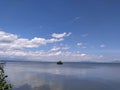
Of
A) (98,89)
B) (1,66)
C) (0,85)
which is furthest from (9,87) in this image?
(98,89)

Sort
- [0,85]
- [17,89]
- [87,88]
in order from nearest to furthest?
[0,85] < [17,89] < [87,88]

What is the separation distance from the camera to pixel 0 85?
9.59 meters

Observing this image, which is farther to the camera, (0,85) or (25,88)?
(25,88)

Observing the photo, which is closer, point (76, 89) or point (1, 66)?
point (1, 66)

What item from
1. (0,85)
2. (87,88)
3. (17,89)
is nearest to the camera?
(0,85)

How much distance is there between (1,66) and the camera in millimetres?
10203

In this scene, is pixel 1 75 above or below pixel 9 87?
above

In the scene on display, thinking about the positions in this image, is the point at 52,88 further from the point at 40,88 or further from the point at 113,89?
the point at 113,89

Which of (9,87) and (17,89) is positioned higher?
(9,87)

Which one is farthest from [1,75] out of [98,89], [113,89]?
[113,89]

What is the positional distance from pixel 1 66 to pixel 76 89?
28.6m

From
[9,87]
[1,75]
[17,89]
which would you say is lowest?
[17,89]

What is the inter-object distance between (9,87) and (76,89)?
2839 cm

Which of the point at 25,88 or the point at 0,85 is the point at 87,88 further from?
the point at 0,85
